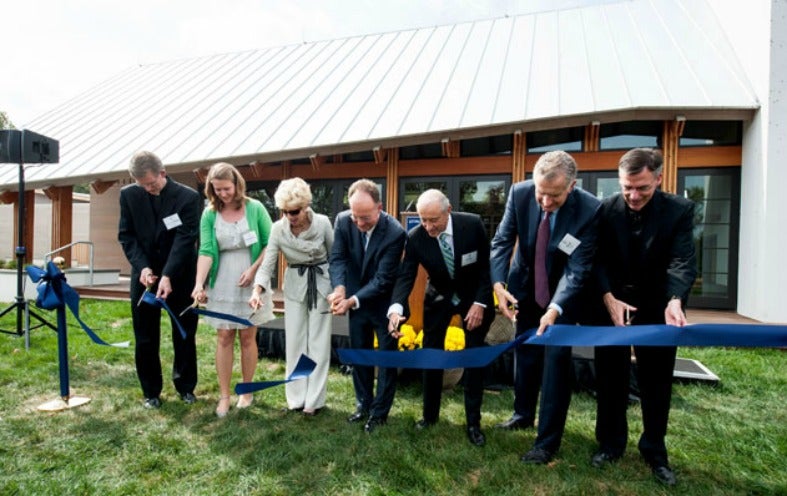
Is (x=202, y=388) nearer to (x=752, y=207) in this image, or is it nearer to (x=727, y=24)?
(x=752, y=207)

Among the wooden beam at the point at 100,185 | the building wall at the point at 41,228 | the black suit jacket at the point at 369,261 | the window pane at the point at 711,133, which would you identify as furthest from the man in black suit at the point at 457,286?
the building wall at the point at 41,228

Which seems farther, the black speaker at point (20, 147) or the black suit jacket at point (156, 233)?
the black speaker at point (20, 147)

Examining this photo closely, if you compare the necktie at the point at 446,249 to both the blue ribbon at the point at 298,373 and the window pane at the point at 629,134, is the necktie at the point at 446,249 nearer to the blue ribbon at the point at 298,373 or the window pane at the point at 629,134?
the blue ribbon at the point at 298,373

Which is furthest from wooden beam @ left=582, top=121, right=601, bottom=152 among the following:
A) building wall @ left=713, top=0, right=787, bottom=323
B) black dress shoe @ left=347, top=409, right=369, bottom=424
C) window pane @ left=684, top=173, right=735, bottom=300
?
black dress shoe @ left=347, top=409, right=369, bottom=424

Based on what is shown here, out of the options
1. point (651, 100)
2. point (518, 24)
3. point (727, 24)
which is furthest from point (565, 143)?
point (518, 24)

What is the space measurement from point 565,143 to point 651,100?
4.90 feet

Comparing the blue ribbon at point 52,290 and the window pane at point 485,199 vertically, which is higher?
the window pane at point 485,199

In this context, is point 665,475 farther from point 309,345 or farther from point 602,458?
point 309,345

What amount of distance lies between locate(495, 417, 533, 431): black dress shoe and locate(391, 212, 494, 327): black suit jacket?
839 mm

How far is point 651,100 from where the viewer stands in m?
6.94

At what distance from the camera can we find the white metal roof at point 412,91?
759 cm

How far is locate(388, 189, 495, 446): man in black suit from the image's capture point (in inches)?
118

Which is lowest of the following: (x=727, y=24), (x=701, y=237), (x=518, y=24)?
(x=701, y=237)

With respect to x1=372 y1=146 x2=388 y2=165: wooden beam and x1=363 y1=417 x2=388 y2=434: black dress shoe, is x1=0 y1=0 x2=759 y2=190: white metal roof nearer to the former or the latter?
x1=372 y1=146 x2=388 y2=165: wooden beam
